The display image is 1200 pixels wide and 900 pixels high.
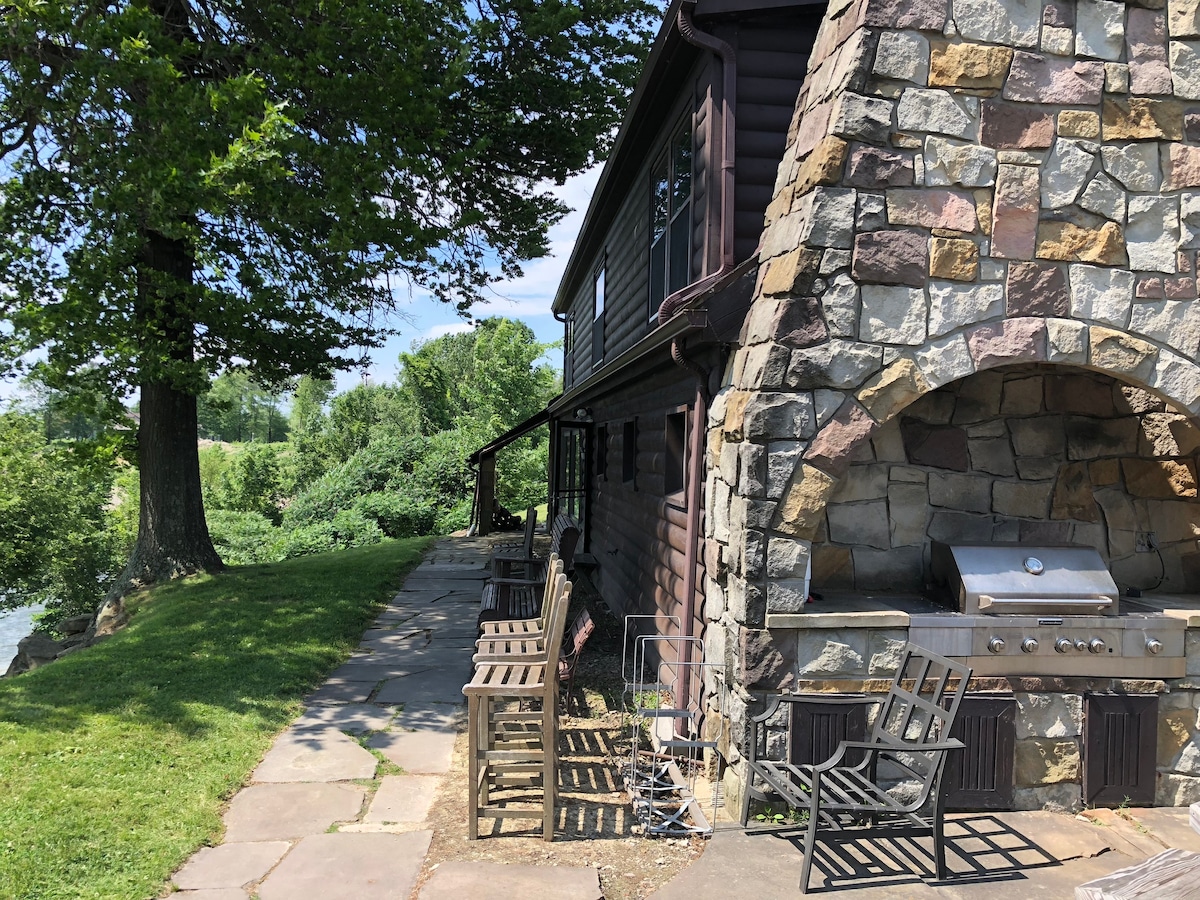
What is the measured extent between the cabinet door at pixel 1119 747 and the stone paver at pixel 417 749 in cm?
370

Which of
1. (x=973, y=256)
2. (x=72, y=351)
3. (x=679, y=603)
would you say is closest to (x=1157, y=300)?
(x=973, y=256)

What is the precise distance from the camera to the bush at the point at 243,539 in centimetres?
2053

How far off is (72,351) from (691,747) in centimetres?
752

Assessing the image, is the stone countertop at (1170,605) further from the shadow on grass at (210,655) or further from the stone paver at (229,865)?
the shadow on grass at (210,655)

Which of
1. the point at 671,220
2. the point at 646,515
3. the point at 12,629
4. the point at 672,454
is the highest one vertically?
the point at 671,220

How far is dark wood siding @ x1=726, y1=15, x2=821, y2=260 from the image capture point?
5949 mm

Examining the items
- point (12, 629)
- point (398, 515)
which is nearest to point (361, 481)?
point (398, 515)

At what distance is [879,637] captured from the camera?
14.1 feet

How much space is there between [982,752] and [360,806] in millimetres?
3401

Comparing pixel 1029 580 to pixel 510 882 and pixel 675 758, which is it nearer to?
pixel 675 758

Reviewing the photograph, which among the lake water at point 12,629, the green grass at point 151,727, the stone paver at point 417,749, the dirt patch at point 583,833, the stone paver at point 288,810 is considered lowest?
the lake water at point 12,629

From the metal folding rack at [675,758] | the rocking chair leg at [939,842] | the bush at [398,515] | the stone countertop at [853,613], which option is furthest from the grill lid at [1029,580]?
the bush at [398,515]

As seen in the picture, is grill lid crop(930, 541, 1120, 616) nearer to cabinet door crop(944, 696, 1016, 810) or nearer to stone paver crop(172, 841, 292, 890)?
cabinet door crop(944, 696, 1016, 810)

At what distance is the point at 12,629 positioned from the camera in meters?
26.0
